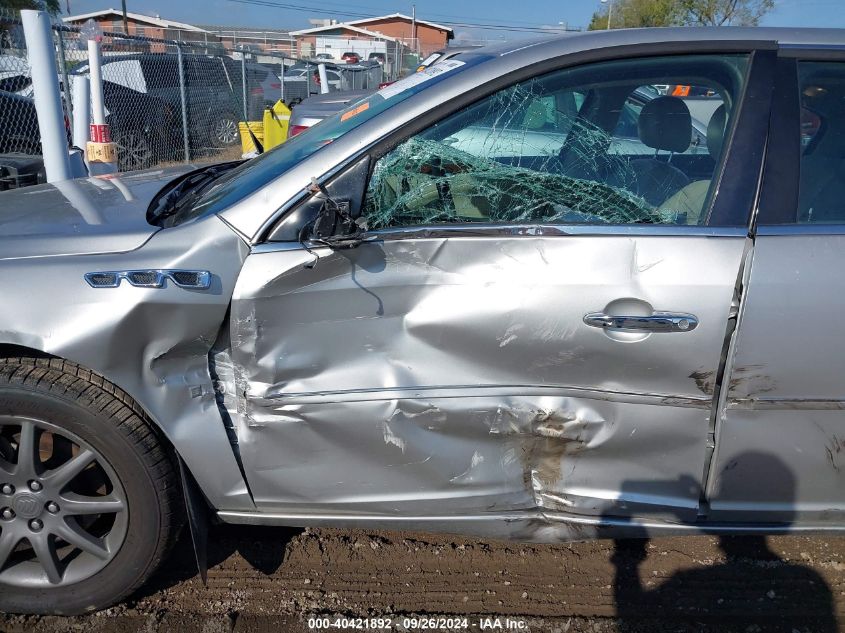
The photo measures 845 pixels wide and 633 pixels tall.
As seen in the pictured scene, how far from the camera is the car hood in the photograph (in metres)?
2.06

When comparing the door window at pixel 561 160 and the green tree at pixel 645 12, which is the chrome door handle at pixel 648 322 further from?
the green tree at pixel 645 12

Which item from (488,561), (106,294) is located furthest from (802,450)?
(106,294)

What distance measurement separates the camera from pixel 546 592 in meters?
2.52

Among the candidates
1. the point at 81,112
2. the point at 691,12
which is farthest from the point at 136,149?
the point at 691,12

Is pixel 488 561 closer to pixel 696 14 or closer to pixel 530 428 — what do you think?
pixel 530 428

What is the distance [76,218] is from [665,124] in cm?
199

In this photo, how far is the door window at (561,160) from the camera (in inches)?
82.6

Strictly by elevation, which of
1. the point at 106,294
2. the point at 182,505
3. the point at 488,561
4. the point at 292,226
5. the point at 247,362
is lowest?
the point at 488,561

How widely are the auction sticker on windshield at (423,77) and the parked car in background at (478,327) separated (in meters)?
0.03

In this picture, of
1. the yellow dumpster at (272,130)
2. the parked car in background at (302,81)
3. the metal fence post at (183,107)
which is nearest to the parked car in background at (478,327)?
the yellow dumpster at (272,130)

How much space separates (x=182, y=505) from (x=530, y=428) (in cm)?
113

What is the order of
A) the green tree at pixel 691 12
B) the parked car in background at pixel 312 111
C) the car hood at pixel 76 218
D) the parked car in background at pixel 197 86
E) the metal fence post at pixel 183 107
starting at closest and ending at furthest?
the car hood at pixel 76 218 < the parked car in background at pixel 312 111 < the metal fence post at pixel 183 107 < the parked car in background at pixel 197 86 < the green tree at pixel 691 12

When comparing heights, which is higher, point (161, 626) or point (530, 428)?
point (530, 428)

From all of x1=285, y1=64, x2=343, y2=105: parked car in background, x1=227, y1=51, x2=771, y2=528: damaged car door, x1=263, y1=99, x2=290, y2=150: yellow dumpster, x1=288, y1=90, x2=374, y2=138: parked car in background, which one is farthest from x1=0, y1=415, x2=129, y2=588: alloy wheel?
x1=285, y1=64, x2=343, y2=105: parked car in background
